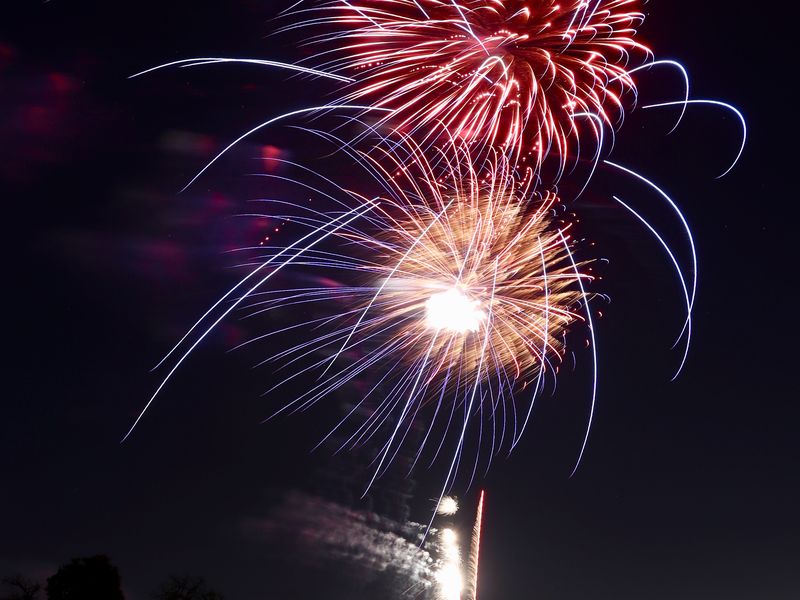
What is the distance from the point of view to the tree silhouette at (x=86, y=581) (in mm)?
24281

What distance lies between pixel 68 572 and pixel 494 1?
22987 mm

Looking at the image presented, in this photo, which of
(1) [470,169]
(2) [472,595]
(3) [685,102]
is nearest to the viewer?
(3) [685,102]

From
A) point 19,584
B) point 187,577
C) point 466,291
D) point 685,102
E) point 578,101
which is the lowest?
point 19,584

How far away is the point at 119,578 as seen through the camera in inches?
990

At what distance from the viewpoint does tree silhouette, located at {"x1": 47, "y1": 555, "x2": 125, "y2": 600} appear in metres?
24.3

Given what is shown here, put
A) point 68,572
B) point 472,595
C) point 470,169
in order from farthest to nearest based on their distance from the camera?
1. point 68,572
2. point 472,595
3. point 470,169

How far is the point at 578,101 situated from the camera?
13.9 metres

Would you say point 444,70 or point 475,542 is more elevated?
point 444,70

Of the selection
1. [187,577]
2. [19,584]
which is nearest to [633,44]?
[19,584]

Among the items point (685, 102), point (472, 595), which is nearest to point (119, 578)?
point (472, 595)

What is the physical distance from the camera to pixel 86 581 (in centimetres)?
2450

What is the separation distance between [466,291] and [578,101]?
4.38 metres

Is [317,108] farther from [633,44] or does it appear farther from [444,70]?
[633,44]

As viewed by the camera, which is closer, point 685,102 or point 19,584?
point 685,102
